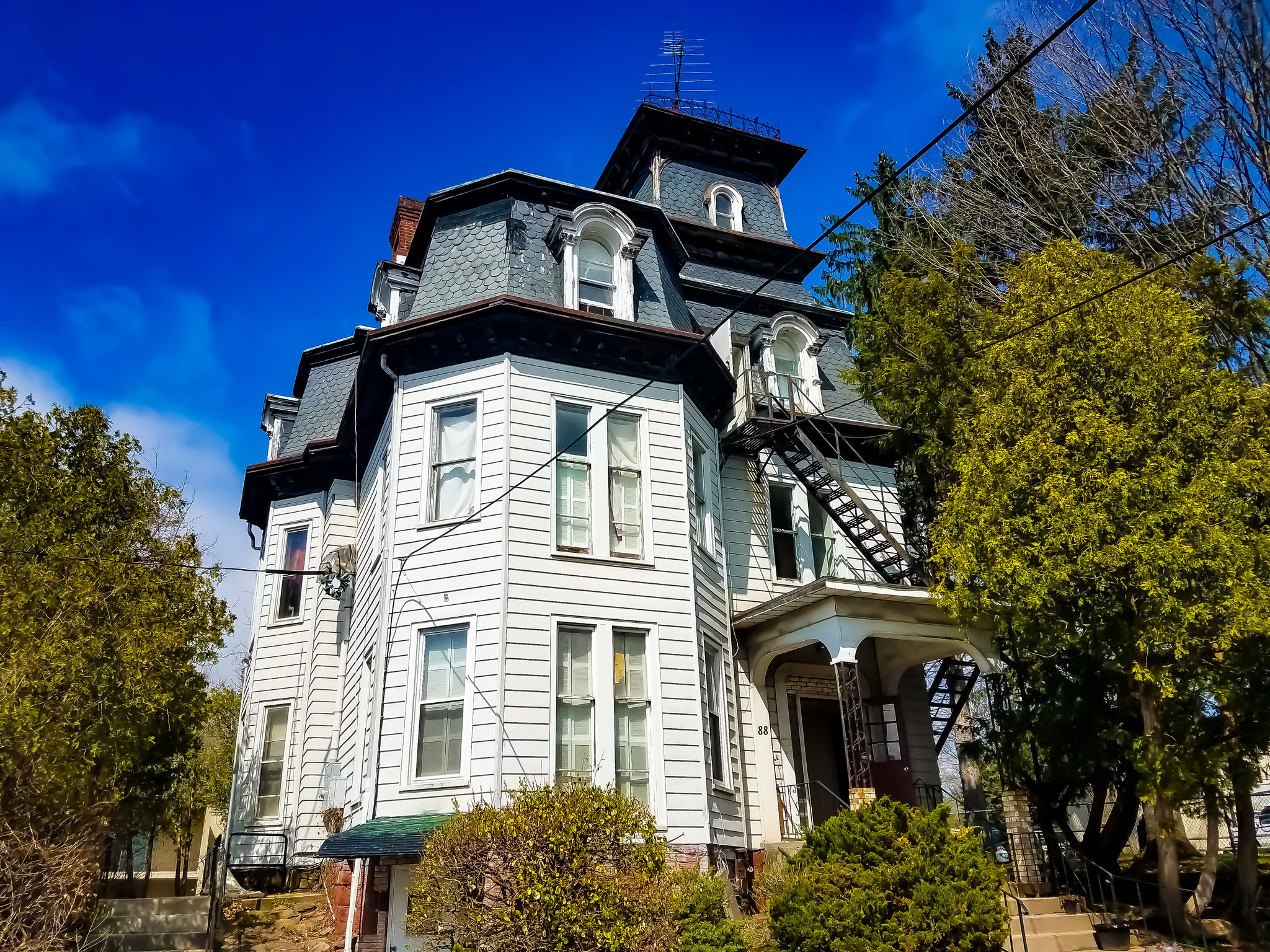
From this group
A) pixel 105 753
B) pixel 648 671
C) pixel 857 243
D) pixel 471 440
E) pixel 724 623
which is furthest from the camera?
pixel 857 243

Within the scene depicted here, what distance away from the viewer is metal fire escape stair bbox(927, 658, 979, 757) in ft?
56.6

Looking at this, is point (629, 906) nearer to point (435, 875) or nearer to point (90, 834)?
point (435, 875)

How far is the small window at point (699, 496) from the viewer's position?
1461 cm

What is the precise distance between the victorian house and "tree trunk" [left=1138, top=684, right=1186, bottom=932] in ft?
9.67

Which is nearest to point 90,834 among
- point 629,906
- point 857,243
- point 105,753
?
point 105,753

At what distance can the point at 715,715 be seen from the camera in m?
13.8

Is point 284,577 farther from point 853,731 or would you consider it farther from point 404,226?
point 853,731

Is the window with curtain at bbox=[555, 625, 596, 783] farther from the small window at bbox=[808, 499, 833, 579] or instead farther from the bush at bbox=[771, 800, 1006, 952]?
the small window at bbox=[808, 499, 833, 579]

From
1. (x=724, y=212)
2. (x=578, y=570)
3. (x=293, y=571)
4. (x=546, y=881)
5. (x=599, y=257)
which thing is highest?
(x=724, y=212)

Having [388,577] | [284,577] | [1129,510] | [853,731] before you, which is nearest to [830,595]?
[853,731]

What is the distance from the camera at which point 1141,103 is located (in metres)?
16.0

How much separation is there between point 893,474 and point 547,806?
12302mm

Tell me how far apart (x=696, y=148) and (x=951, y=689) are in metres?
14.0

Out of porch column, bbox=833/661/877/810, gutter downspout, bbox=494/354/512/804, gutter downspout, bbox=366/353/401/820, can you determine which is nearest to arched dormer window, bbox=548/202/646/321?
gutter downspout, bbox=494/354/512/804
